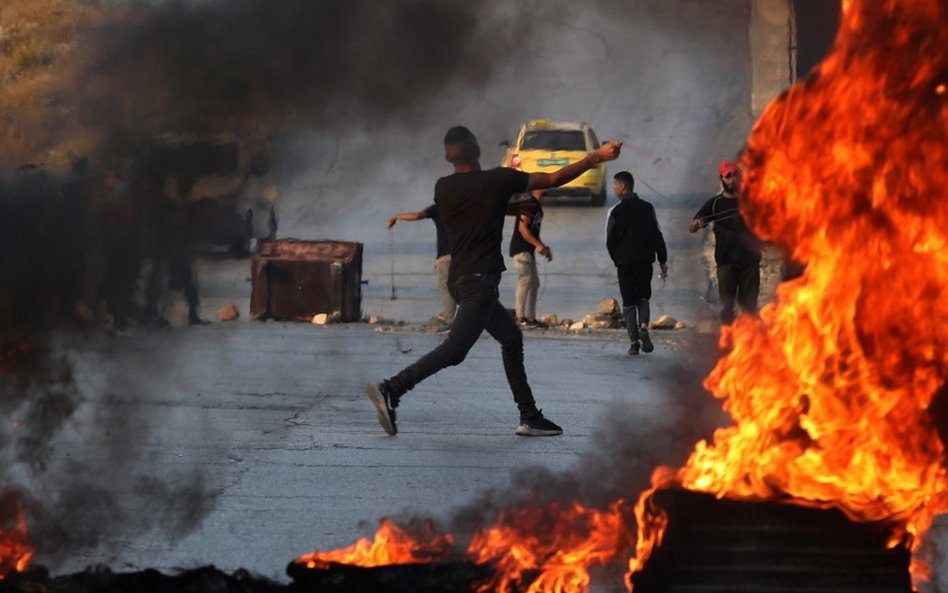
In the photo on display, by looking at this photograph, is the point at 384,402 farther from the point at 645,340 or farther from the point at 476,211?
the point at 645,340

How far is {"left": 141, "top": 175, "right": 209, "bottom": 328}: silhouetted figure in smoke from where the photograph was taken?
7.09m

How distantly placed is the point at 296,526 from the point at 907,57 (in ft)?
10.9

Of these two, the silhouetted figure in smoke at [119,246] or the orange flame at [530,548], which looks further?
the silhouetted figure in smoke at [119,246]

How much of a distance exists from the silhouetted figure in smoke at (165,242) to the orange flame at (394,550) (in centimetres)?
208

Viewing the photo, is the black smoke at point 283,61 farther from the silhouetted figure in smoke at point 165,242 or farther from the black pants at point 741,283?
the black pants at point 741,283

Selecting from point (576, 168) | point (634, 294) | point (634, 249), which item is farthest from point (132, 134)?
point (634, 294)

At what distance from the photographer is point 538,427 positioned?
9.46 meters

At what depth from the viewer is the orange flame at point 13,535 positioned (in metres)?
5.59

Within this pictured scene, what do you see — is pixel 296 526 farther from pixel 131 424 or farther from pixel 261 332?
pixel 261 332

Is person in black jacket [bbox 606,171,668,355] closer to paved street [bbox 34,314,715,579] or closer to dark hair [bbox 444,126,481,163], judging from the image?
paved street [bbox 34,314,715,579]

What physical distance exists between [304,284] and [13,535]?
11.4 metres

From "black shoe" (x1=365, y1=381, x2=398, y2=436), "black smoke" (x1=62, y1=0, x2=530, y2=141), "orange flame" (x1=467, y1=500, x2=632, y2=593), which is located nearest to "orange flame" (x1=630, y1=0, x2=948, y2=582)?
"orange flame" (x1=467, y1=500, x2=632, y2=593)

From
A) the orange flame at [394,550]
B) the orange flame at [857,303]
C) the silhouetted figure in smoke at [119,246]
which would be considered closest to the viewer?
the orange flame at [857,303]

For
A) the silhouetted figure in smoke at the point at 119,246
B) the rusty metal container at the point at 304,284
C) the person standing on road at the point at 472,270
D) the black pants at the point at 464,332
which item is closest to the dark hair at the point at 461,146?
the person standing on road at the point at 472,270
